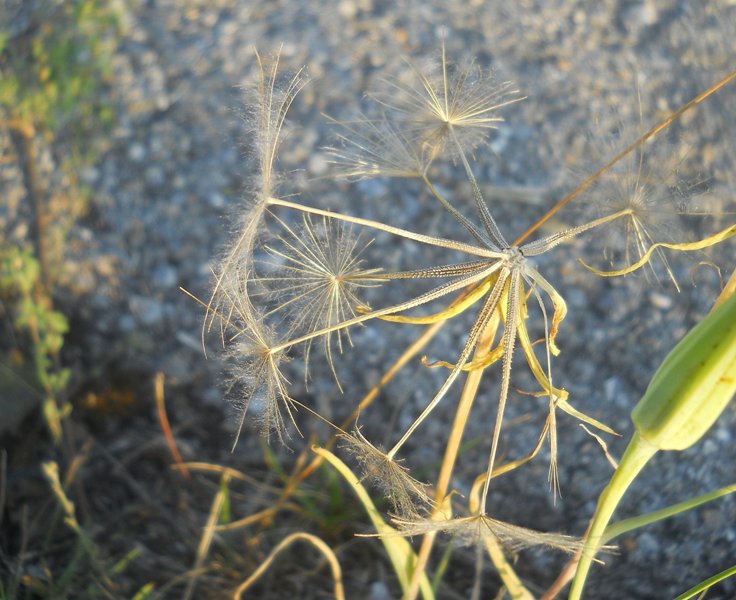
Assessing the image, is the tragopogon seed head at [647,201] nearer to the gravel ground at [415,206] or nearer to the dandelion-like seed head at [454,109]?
the dandelion-like seed head at [454,109]

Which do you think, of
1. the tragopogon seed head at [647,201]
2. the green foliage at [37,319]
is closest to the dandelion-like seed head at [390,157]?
the tragopogon seed head at [647,201]

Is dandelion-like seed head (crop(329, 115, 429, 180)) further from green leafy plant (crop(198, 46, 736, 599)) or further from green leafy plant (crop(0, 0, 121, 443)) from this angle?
green leafy plant (crop(0, 0, 121, 443))

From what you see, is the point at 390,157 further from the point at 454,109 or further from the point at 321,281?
the point at 321,281

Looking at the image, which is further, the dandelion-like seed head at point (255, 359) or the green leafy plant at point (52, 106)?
the green leafy plant at point (52, 106)

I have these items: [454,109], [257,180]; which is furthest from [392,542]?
[454,109]

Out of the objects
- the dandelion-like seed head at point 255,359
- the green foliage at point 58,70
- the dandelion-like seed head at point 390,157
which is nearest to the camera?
the dandelion-like seed head at point 255,359

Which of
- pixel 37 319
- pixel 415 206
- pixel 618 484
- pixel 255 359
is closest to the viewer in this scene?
pixel 618 484

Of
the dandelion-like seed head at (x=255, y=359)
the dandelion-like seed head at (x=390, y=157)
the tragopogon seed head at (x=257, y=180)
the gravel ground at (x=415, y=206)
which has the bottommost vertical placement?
the gravel ground at (x=415, y=206)

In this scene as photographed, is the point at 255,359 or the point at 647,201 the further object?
the point at 647,201

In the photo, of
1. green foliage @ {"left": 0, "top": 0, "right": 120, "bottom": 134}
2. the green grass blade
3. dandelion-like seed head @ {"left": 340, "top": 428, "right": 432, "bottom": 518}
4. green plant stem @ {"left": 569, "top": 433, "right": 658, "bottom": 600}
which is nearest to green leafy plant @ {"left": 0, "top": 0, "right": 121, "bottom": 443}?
green foliage @ {"left": 0, "top": 0, "right": 120, "bottom": 134}
